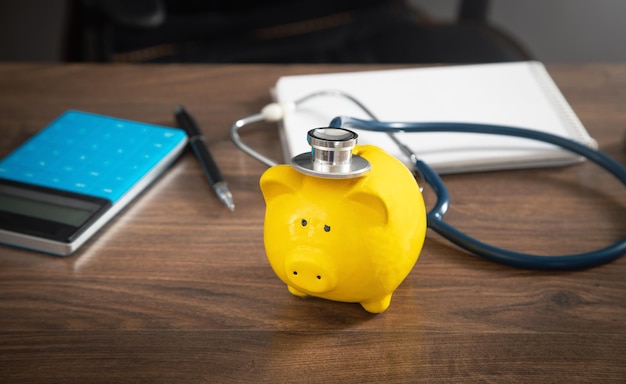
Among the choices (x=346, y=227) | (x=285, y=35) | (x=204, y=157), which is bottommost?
(x=285, y=35)

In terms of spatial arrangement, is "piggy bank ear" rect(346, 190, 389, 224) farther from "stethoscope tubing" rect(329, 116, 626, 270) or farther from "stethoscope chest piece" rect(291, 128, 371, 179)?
"stethoscope tubing" rect(329, 116, 626, 270)

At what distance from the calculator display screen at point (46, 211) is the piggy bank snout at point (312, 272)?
0.74 feet

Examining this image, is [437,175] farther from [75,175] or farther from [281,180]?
[75,175]

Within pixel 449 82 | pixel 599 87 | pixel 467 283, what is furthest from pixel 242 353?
pixel 599 87

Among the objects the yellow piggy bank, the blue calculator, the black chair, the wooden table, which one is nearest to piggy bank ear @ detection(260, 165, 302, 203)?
the yellow piggy bank

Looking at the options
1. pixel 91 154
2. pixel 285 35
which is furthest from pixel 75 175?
pixel 285 35

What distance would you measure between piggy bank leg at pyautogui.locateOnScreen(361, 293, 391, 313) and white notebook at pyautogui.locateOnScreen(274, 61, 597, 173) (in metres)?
0.20

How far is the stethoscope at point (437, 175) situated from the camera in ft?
1.96

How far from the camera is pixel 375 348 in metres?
0.52

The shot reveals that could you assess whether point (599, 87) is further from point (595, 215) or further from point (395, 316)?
point (395, 316)

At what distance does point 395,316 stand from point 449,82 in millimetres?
412

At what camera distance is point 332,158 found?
18.2 inches

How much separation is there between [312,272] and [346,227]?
43mm

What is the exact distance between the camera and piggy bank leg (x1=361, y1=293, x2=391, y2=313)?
0.54 meters
